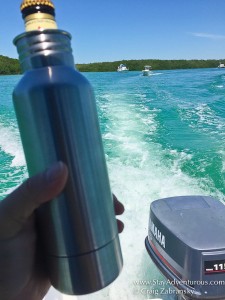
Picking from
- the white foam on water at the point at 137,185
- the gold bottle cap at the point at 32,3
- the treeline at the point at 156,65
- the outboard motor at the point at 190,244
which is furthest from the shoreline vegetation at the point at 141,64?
the gold bottle cap at the point at 32,3

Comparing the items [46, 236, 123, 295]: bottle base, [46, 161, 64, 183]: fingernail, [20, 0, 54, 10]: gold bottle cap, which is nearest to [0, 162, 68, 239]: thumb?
[46, 161, 64, 183]: fingernail

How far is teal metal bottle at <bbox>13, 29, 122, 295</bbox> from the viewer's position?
0.74 metres

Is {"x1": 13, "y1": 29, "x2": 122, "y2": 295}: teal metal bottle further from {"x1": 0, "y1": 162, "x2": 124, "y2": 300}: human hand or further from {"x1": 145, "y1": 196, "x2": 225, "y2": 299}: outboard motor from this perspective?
{"x1": 145, "y1": 196, "x2": 225, "y2": 299}: outboard motor

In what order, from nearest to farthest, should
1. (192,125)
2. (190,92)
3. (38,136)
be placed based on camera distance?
(38,136) < (192,125) < (190,92)

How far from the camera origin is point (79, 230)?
0.78 m

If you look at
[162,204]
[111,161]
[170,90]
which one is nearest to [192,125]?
[111,161]

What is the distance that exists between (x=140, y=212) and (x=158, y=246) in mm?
1630

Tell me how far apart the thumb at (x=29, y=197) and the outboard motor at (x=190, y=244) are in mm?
1217

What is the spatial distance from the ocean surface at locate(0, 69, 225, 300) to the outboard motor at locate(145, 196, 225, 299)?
458mm

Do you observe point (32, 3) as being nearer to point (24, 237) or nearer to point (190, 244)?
point (24, 237)

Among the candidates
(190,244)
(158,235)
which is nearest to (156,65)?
(158,235)

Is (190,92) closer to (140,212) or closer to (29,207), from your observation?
(140,212)

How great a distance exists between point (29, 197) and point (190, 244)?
128 centimetres

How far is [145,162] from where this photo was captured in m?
5.04
